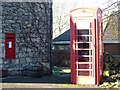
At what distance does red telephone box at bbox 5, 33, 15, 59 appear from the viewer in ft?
50.3

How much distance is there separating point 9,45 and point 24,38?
75cm

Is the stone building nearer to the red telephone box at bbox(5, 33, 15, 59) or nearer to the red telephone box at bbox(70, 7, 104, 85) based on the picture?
the red telephone box at bbox(5, 33, 15, 59)

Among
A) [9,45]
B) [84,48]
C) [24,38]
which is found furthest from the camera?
[24,38]

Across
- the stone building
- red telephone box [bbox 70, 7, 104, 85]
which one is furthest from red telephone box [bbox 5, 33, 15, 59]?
red telephone box [bbox 70, 7, 104, 85]

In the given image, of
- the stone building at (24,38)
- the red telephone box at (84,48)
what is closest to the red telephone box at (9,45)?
the stone building at (24,38)

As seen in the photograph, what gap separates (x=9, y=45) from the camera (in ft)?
50.6

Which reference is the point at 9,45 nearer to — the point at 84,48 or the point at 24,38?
the point at 24,38

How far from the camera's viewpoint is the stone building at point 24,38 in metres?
15.3

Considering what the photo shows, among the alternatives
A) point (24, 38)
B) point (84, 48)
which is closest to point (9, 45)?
point (24, 38)

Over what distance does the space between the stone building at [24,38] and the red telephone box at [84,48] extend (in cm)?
334

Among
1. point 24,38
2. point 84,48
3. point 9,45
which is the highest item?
point 24,38

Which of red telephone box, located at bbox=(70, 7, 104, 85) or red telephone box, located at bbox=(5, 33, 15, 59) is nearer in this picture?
red telephone box, located at bbox=(70, 7, 104, 85)

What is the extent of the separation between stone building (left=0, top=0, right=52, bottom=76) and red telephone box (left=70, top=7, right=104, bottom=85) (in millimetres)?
3343

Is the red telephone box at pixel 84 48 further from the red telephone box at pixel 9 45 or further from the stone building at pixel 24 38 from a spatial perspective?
the red telephone box at pixel 9 45
